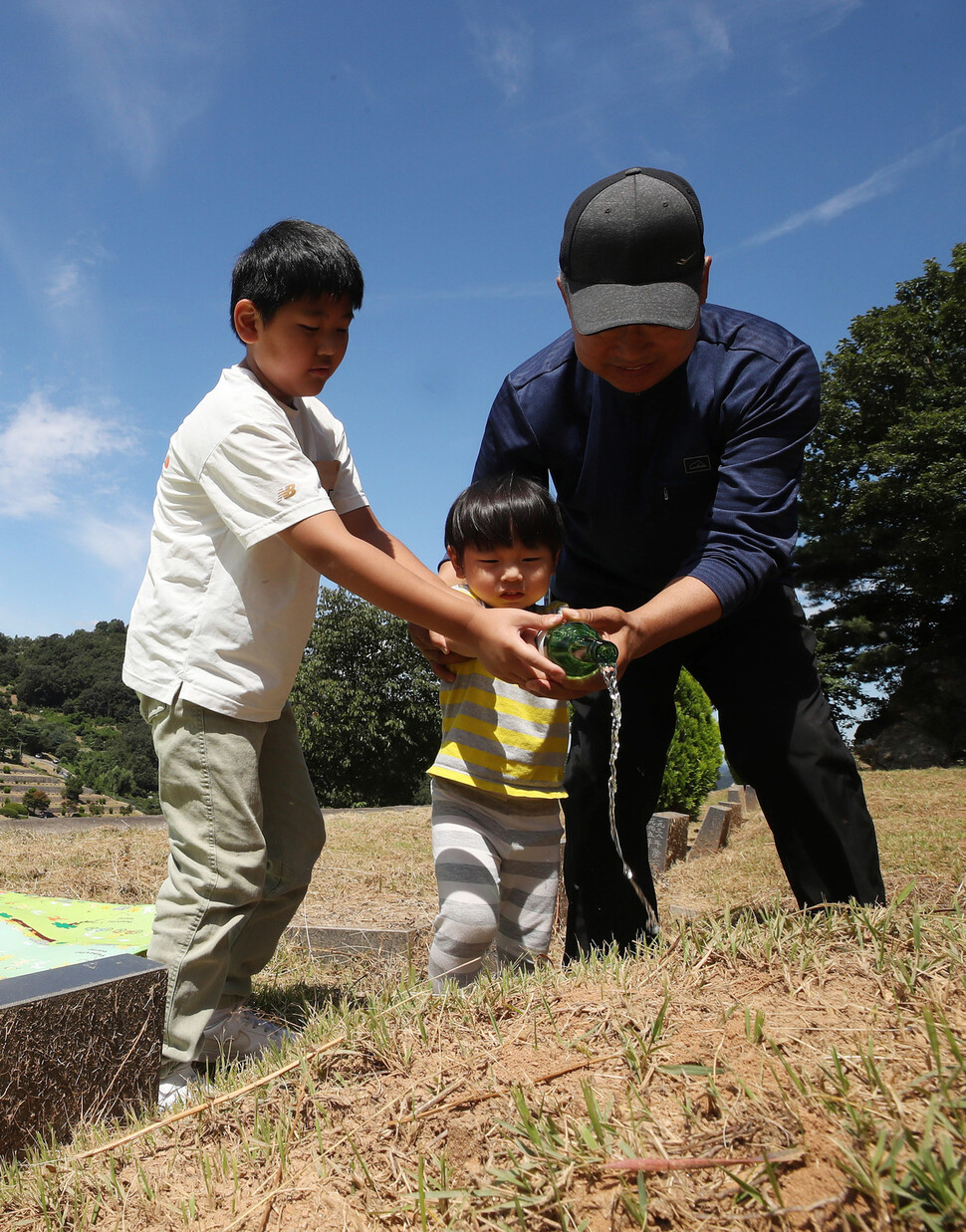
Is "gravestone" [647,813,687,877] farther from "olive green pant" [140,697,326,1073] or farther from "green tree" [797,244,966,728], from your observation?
"green tree" [797,244,966,728]

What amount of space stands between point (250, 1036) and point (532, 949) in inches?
33.0

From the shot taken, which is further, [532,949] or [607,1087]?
[532,949]

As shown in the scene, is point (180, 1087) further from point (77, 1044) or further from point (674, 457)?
point (674, 457)

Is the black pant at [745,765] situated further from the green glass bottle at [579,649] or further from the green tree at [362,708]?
the green tree at [362,708]

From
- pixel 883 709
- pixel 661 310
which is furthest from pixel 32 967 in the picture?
pixel 883 709

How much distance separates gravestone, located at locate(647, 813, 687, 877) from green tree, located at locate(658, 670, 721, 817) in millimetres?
1750

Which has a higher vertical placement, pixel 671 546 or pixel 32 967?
pixel 671 546

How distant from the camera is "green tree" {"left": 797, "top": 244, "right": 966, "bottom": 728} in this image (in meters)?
25.0

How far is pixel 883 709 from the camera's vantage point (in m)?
25.2

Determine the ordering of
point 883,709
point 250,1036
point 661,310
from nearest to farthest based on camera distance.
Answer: point 661,310 → point 250,1036 → point 883,709

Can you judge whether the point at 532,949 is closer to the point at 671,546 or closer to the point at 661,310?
the point at 671,546

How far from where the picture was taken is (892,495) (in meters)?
26.0

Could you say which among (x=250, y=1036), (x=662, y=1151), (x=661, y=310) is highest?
(x=661, y=310)

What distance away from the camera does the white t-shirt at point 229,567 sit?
7.63 ft
